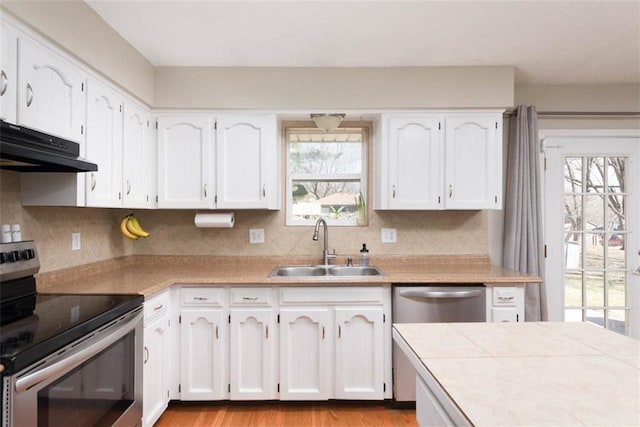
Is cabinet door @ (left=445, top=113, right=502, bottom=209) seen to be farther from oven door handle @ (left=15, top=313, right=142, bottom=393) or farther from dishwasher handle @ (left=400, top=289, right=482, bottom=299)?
oven door handle @ (left=15, top=313, right=142, bottom=393)

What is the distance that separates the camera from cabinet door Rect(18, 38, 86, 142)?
1.49 metres

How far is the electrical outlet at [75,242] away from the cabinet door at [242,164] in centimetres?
87

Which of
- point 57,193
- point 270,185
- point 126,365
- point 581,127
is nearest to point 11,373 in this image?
point 126,365

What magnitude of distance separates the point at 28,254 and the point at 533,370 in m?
2.03

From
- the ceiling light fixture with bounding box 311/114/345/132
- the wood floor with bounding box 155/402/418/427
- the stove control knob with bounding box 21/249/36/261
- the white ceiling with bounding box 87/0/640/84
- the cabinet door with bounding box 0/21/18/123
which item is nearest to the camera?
the cabinet door with bounding box 0/21/18/123

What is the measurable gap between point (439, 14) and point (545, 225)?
1958mm

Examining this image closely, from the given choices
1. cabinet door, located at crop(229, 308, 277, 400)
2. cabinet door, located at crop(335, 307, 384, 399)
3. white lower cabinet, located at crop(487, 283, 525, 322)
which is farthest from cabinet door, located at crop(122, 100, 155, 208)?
white lower cabinet, located at crop(487, 283, 525, 322)

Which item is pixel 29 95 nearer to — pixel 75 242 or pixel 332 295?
pixel 75 242

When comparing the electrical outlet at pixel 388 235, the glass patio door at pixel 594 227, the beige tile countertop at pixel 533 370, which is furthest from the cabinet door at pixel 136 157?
the glass patio door at pixel 594 227

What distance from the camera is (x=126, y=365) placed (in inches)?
66.9

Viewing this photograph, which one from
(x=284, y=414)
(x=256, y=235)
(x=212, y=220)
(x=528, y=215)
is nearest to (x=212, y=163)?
(x=212, y=220)

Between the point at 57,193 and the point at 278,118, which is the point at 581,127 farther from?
the point at 57,193

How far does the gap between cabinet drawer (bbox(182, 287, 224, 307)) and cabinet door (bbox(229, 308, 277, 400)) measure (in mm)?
140

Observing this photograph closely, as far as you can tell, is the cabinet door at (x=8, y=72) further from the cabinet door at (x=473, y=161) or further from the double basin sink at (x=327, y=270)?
the cabinet door at (x=473, y=161)
